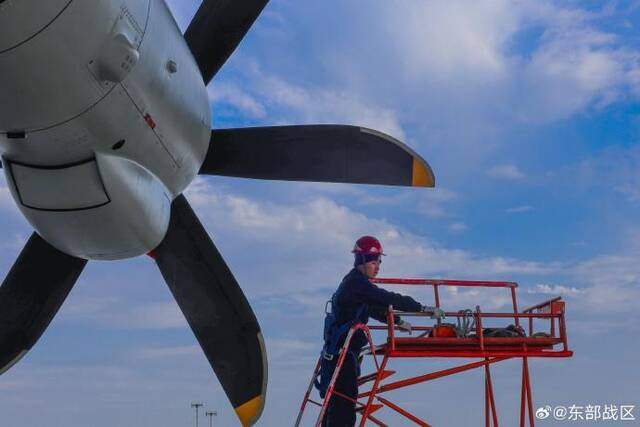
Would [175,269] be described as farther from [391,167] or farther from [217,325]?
[391,167]

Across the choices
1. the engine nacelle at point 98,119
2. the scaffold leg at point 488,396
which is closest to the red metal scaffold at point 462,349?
the scaffold leg at point 488,396

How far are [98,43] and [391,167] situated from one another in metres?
5.38

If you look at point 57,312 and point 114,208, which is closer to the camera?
point 114,208

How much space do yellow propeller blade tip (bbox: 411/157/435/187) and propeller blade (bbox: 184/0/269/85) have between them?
3014 mm

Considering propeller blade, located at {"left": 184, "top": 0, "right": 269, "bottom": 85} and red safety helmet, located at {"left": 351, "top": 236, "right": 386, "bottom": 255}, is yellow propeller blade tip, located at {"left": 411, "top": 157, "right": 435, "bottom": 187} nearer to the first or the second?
red safety helmet, located at {"left": 351, "top": 236, "right": 386, "bottom": 255}

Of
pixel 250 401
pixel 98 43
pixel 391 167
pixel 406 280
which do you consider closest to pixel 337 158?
pixel 391 167

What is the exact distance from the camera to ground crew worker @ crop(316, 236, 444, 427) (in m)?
9.25

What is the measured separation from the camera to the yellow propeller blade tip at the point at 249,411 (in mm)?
10586

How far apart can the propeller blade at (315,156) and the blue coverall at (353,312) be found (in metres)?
1.62

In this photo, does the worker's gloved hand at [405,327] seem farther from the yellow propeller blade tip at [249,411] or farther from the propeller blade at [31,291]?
the propeller blade at [31,291]

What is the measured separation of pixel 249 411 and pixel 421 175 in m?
4.26

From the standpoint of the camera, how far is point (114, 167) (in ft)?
24.2

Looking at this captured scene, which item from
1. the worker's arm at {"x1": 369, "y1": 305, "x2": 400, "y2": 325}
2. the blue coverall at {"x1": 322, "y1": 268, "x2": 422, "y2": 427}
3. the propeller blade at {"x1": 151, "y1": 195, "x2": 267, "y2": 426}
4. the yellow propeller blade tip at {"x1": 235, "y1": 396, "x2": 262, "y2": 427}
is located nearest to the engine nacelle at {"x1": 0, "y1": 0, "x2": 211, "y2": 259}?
the propeller blade at {"x1": 151, "y1": 195, "x2": 267, "y2": 426}

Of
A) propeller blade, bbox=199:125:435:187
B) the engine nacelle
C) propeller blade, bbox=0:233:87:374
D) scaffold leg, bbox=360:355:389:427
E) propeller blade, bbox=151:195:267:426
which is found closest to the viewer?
the engine nacelle
